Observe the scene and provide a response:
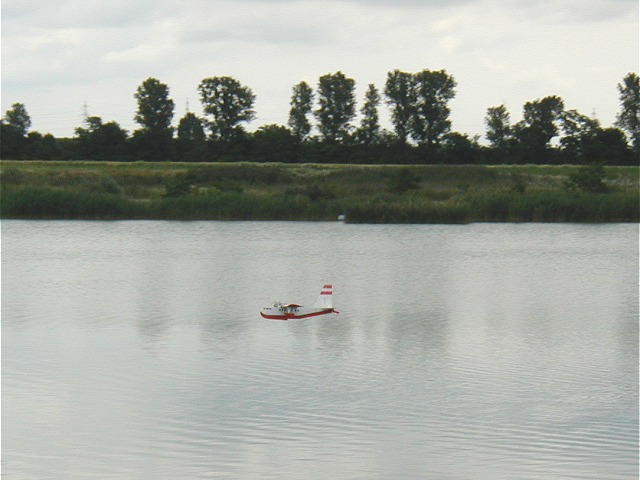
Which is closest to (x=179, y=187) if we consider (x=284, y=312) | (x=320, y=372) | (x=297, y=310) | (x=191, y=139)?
(x=297, y=310)

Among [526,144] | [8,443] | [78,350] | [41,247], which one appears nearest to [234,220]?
[41,247]

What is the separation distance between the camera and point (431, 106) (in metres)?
105

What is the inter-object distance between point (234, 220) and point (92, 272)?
22.2m

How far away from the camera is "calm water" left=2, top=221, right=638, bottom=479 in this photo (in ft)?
33.8

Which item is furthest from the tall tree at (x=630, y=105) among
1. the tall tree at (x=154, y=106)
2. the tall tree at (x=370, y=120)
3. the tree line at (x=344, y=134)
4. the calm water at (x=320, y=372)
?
the calm water at (x=320, y=372)

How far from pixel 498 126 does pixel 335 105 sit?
16990 mm

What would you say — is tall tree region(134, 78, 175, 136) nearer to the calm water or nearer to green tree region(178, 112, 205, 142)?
green tree region(178, 112, 205, 142)

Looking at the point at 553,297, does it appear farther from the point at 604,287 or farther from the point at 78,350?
the point at 78,350

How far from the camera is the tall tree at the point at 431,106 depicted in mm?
104562

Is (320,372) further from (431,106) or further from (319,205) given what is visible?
(431,106)

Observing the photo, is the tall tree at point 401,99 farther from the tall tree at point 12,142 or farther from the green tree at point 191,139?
the tall tree at point 12,142

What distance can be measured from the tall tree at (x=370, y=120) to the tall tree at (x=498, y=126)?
11.4 meters

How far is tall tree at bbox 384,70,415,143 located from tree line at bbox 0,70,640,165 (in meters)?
0.10

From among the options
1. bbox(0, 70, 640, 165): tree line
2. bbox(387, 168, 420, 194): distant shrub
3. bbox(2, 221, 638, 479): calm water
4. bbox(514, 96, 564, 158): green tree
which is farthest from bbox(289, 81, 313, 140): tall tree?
bbox(2, 221, 638, 479): calm water
